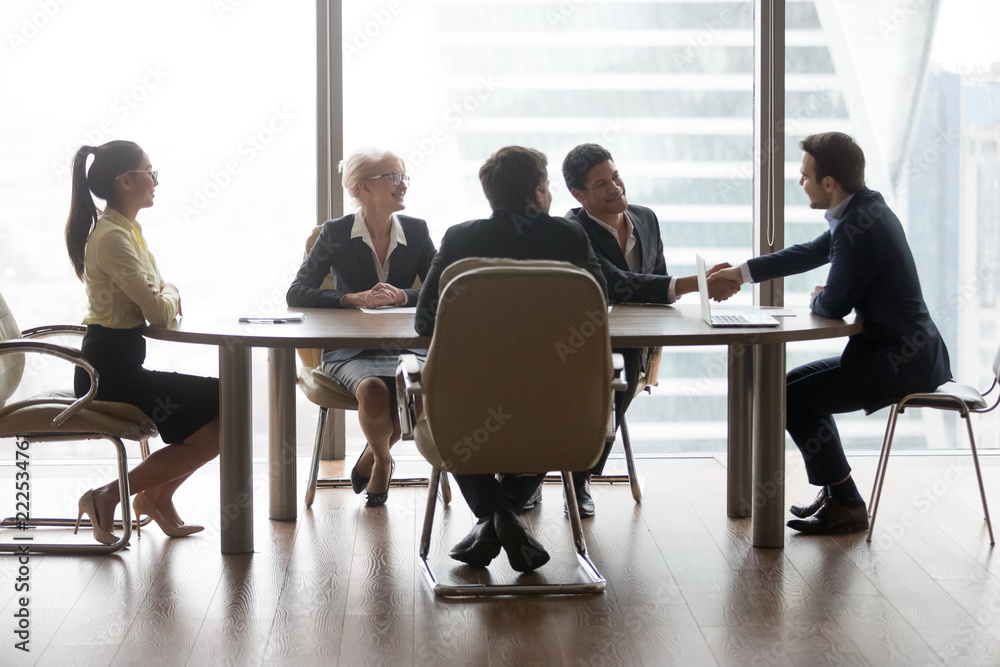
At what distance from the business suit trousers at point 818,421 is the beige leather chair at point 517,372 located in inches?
38.2

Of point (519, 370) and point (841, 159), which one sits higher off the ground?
point (841, 159)

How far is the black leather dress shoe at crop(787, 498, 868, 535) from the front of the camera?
3.24 metres

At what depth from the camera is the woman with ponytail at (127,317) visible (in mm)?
2934

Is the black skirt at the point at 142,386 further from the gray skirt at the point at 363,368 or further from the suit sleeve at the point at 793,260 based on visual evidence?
the suit sleeve at the point at 793,260

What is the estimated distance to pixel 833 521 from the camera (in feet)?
10.7

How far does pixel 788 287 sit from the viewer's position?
4.31 meters

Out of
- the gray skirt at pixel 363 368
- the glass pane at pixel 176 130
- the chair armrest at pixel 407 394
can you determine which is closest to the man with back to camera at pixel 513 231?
the chair armrest at pixel 407 394

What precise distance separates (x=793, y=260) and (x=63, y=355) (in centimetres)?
236

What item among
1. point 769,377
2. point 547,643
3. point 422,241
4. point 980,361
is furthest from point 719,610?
point 980,361

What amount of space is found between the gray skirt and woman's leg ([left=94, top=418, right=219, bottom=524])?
0.46 meters

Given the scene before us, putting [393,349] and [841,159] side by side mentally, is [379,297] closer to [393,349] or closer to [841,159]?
[393,349]

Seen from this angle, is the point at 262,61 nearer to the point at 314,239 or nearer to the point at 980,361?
the point at 314,239

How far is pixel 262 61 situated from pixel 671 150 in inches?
68.0

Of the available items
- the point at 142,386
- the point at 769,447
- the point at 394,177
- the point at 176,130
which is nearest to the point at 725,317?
the point at 769,447
